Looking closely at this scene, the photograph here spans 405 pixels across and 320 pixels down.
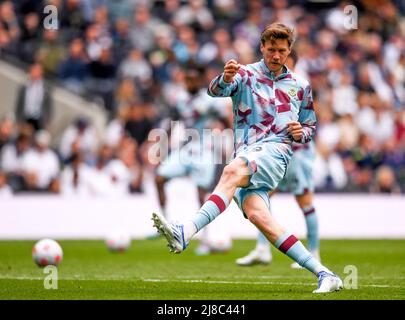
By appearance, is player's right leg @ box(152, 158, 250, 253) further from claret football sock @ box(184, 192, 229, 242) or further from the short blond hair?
the short blond hair

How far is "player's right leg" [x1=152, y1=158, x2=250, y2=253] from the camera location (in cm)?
805

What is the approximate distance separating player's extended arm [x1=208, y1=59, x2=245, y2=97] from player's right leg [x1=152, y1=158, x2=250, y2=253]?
564 mm

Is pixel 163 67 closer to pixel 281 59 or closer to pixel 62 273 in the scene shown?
pixel 62 273

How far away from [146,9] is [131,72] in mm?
2208

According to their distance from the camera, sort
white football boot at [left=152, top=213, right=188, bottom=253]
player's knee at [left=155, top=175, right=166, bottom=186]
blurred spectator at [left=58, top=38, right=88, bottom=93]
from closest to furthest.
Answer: white football boot at [left=152, top=213, right=188, bottom=253]
player's knee at [left=155, top=175, right=166, bottom=186]
blurred spectator at [left=58, top=38, right=88, bottom=93]

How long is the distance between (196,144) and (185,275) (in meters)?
4.65

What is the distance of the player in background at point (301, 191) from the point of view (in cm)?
1170

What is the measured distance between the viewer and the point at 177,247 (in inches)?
317

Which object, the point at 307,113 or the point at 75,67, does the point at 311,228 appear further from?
the point at 75,67

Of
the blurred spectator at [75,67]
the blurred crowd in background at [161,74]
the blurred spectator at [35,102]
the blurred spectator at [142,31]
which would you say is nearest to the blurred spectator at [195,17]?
the blurred crowd in background at [161,74]

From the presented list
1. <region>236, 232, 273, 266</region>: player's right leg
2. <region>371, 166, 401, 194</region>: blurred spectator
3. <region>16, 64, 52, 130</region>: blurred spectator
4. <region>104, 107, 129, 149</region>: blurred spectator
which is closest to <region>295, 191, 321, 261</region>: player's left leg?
<region>236, 232, 273, 266</region>: player's right leg

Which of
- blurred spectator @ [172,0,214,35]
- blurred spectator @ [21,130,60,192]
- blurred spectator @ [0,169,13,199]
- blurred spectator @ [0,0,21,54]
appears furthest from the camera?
blurred spectator @ [172,0,214,35]

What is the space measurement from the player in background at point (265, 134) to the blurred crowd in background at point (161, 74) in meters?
9.10
